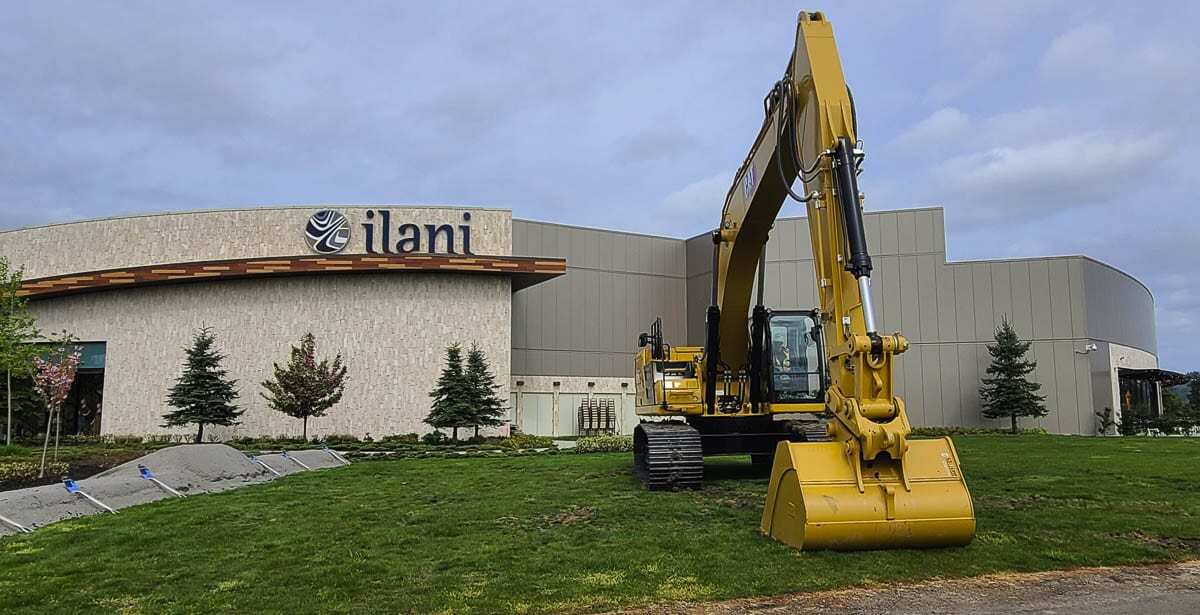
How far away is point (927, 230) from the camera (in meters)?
35.8

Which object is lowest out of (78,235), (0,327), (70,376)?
(70,376)

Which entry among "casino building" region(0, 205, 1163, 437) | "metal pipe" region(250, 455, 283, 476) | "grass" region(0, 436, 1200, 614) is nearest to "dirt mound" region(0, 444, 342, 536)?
"metal pipe" region(250, 455, 283, 476)

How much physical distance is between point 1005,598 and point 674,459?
628cm

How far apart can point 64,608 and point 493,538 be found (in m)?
3.95

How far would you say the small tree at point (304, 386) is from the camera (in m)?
29.1

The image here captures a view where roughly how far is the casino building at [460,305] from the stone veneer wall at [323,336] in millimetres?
58

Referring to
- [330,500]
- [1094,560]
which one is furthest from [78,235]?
[1094,560]

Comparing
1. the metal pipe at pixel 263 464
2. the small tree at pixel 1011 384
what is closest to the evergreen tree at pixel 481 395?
the metal pipe at pixel 263 464

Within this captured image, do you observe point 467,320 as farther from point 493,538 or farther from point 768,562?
point 768,562

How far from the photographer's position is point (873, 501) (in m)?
7.14

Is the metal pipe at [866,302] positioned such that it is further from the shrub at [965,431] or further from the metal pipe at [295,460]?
the shrub at [965,431]

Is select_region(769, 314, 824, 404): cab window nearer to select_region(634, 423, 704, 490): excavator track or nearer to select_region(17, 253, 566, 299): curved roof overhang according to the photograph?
select_region(634, 423, 704, 490): excavator track

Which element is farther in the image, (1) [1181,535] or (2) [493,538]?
(2) [493,538]

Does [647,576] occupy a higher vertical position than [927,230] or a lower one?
lower
